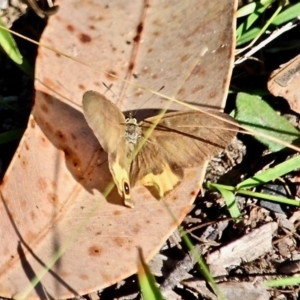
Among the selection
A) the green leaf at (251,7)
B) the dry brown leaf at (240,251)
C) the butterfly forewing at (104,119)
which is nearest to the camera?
the butterfly forewing at (104,119)

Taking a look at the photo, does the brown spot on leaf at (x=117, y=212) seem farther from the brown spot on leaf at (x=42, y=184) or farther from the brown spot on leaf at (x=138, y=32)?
the brown spot on leaf at (x=138, y=32)

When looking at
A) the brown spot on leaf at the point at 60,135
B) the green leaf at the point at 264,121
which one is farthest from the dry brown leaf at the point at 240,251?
the brown spot on leaf at the point at 60,135

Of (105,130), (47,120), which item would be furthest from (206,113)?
(47,120)

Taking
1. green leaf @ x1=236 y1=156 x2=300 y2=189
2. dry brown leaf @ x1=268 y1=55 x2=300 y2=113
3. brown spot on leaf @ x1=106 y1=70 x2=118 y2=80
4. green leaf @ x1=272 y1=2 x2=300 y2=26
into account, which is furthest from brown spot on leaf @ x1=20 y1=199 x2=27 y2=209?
green leaf @ x1=272 y1=2 x2=300 y2=26

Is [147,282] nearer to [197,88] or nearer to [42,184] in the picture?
[42,184]

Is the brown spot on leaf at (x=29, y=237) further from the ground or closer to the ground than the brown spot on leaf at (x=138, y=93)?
closer to the ground
